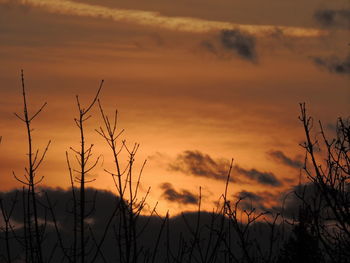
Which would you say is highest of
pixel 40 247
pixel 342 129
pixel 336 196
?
pixel 342 129

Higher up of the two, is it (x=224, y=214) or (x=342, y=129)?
(x=342, y=129)

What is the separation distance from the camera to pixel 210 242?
1371cm

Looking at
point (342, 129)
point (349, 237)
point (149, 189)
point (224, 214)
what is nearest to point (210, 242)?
point (224, 214)

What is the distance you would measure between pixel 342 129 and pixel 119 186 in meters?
4.84

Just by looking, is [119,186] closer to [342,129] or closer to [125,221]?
[125,221]

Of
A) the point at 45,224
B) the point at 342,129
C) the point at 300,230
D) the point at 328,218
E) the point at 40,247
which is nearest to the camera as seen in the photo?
the point at 40,247

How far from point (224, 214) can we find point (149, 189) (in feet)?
4.57

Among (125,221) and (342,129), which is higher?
(342,129)

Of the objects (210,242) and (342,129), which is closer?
(210,242)

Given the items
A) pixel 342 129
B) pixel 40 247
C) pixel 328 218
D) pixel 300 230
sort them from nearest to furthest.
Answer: pixel 40 247 < pixel 328 218 < pixel 342 129 < pixel 300 230

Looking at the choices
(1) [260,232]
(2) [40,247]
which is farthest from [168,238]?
(2) [40,247]

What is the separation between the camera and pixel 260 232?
1363cm

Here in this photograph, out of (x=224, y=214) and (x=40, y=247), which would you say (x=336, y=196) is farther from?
(x=40, y=247)

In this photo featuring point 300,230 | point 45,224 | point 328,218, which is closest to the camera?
point 45,224
